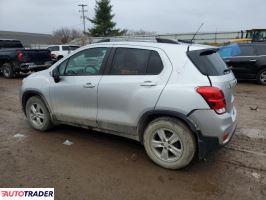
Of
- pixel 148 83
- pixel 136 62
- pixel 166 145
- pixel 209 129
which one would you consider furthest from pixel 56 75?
pixel 209 129

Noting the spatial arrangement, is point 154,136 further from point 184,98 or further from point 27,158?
point 27,158

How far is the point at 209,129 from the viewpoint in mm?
3775

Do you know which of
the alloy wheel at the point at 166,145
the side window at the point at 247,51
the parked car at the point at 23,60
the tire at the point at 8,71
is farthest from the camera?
the tire at the point at 8,71

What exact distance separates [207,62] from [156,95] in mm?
820

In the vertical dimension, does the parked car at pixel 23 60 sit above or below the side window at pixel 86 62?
below

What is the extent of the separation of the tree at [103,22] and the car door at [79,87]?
49835 millimetres

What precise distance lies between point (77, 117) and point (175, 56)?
6.44 feet

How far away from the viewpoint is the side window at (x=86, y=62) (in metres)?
4.73

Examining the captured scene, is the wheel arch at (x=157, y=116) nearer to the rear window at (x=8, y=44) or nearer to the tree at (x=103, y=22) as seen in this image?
the rear window at (x=8, y=44)

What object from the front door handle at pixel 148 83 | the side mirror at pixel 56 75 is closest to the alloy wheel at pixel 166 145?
the front door handle at pixel 148 83

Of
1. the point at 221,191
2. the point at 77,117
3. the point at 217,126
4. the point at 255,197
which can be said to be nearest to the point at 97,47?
the point at 77,117

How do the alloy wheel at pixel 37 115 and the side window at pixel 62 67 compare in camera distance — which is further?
the alloy wheel at pixel 37 115

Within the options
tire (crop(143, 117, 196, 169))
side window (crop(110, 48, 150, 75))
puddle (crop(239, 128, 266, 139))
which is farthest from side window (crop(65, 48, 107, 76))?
puddle (crop(239, 128, 266, 139))

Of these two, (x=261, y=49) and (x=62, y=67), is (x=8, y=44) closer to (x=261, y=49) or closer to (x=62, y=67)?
(x=261, y=49)
